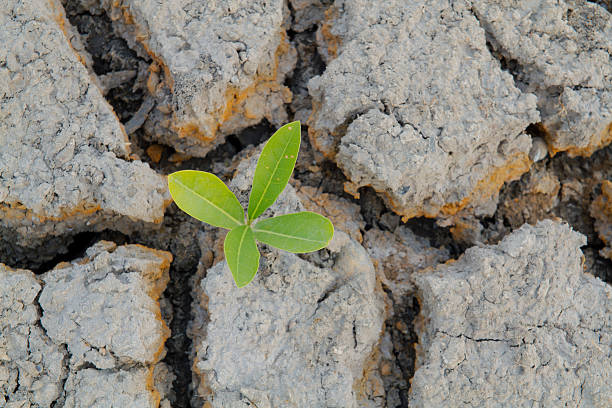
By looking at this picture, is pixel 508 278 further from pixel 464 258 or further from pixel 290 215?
pixel 290 215

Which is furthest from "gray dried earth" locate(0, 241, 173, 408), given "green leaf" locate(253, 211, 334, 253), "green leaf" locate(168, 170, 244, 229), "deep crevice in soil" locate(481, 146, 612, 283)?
"deep crevice in soil" locate(481, 146, 612, 283)

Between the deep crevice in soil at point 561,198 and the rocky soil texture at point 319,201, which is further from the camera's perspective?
the deep crevice in soil at point 561,198

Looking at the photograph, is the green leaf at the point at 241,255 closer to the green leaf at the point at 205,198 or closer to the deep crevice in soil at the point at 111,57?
the green leaf at the point at 205,198

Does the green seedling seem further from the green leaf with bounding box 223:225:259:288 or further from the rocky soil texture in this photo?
the rocky soil texture

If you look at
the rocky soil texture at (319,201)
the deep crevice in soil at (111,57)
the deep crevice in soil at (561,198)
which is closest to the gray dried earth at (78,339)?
the rocky soil texture at (319,201)

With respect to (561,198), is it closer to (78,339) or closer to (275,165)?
(275,165)

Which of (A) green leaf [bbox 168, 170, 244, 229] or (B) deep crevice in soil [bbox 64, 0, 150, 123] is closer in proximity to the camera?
(A) green leaf [bbox 168, 170, 244, 229]

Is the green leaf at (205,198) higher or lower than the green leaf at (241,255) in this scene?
higher
